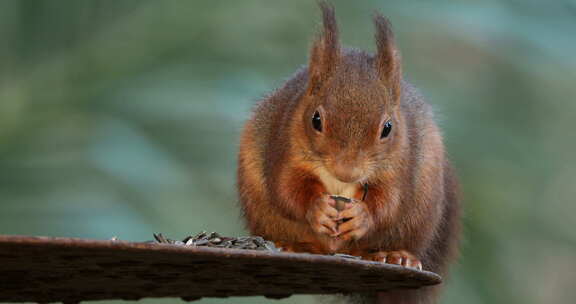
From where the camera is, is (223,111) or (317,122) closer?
(317,122)

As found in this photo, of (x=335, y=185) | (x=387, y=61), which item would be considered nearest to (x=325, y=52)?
(x=387, y=61)

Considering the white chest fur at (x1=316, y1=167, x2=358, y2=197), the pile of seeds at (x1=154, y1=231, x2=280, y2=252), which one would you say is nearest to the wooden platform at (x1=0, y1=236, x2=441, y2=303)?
the pile of seeds at (x1=154, y1=231, x2=280, y2=252)

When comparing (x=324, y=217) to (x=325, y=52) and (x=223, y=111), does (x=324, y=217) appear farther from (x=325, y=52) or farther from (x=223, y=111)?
(x=223, y=111)

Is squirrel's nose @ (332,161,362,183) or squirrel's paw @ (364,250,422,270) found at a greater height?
squirrel's nose @ (332,161,362,183)

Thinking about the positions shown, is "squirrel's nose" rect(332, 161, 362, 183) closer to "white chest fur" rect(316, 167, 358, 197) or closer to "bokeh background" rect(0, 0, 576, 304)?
"white chest fur" rect(316, 167, 358, 197)

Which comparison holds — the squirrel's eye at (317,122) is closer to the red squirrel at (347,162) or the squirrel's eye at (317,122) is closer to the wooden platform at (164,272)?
the red squirrel at (347,162)

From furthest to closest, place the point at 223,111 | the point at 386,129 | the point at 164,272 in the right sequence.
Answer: the point at 223,111 < the point at 386,129 < the point at 164,272

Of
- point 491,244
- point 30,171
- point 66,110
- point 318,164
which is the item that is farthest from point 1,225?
point 491,244
